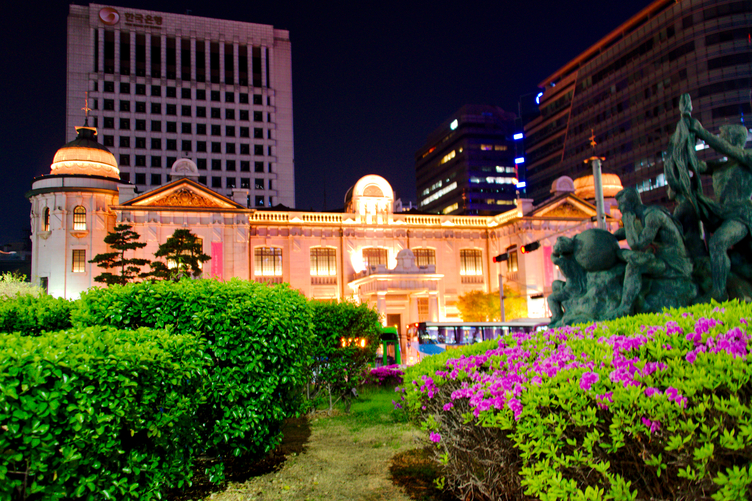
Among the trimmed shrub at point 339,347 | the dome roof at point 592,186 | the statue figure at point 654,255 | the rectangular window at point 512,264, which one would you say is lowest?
the trimmed shrub at point 339,347

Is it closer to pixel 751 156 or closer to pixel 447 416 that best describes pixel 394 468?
pixel 447 416

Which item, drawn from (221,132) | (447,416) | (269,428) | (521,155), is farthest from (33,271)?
(521,155)

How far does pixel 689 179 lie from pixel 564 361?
6.93 meters

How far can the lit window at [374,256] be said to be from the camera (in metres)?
47.3

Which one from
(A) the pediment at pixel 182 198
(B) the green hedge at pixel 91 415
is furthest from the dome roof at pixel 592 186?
(B) the green hedge at pixel 91 415

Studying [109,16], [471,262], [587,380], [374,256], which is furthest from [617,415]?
[109,16]

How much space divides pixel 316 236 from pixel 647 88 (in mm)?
52252

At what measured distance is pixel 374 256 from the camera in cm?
4756

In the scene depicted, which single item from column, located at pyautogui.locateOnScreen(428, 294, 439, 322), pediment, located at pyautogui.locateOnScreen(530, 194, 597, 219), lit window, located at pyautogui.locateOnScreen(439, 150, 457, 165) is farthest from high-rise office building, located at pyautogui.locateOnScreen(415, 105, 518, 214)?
column, located at pyautogui.locateOnScreen(428, 294, 439, 322)

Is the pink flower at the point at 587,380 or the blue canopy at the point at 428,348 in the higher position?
the pink flower at the point at 587,380

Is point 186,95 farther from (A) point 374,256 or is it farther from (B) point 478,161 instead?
(B) point 478,161

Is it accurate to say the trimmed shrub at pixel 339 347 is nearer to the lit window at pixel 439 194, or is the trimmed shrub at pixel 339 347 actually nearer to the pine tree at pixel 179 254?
the pine tree at pixel 179 254

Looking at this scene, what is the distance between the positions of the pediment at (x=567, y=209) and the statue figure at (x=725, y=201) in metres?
38.7

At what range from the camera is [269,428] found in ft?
25.7
